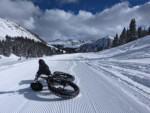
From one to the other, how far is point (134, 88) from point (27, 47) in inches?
2674

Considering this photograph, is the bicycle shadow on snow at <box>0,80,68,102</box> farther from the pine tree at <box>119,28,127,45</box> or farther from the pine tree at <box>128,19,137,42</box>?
the pine tree at <box>119,28,127,45</box>

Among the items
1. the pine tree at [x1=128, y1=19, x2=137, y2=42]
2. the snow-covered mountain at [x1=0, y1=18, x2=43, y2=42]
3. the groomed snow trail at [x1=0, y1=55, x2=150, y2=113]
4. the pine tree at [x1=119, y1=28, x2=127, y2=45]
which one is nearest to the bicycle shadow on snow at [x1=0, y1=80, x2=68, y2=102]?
the groomed snow trail at [x1=0, y1=55, x2=150, y2=113]

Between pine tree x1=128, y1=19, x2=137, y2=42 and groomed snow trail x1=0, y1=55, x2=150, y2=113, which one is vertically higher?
pine tree x1=128, y1=19, x2=137, y2=42

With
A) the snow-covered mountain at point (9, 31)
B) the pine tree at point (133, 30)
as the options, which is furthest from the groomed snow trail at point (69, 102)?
the snow-covered mountain at point (9, 31)

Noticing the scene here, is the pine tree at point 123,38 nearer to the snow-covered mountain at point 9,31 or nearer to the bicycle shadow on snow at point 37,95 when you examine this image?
the bicycle shadow on snow at point 37,95

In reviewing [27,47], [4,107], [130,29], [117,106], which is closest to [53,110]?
[4,107]

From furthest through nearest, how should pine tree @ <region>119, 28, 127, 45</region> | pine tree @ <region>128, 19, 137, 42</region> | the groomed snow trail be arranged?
pine tree @ <region>119, 28, 127, 45</region> → pine tree @ <region>128, 19, 137, 42</region> → the groomed snow trail

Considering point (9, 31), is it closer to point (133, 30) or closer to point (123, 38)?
point (123, 38)

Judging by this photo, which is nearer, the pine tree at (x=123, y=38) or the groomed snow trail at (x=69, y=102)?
the groomed snow trail at (x=69, y=102)

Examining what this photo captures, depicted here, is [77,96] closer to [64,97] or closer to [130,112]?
[64,97]

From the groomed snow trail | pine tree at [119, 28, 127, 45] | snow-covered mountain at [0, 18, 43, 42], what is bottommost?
the groomed snow trail

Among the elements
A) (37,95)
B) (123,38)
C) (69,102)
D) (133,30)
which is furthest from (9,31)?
(69,102)

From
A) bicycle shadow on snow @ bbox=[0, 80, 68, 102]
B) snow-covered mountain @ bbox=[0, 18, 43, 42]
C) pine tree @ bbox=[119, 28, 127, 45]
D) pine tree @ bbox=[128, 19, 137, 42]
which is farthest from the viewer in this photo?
snow-covered mountain @ bbox=[0, 18, 43, 42]

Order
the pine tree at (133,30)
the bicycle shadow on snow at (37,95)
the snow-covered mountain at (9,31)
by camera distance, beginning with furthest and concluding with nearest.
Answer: the snow-covered mountain at (9,31)
the pine tree at (133,30)
the bicycle shadow on snow at (37,95)
